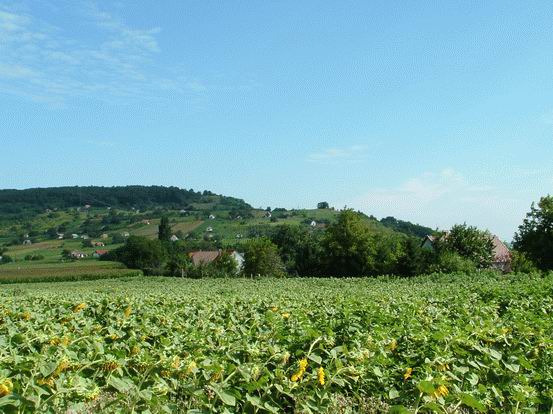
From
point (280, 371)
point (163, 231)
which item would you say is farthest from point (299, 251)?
point (280, 371)

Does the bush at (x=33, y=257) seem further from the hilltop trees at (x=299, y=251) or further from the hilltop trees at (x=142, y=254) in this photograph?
the hilltop trees at (x=299, y=251)

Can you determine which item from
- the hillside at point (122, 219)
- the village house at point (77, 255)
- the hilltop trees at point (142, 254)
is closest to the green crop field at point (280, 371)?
the hilltop trees at point (142, 254)

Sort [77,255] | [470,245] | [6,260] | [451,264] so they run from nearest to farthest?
[451,264] < [470,245] < [6,260] < [77,255]

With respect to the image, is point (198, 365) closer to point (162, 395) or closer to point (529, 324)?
point (162, 395)

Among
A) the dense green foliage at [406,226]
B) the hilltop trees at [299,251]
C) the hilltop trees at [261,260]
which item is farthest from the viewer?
the dense green foliage at [406,226]

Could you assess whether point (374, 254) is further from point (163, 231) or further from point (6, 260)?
point (6, 260)

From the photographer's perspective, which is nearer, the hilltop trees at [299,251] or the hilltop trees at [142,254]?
the hilltop trees at [299,251]

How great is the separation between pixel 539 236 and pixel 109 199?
155953mm

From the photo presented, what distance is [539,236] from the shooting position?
4547 centimetres

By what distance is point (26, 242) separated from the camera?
11506 cm

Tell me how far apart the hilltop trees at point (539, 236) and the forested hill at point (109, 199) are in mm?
118078

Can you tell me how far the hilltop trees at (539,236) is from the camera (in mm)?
44375

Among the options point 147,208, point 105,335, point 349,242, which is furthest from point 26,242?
point 105,335

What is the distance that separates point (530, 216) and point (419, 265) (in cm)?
1264
